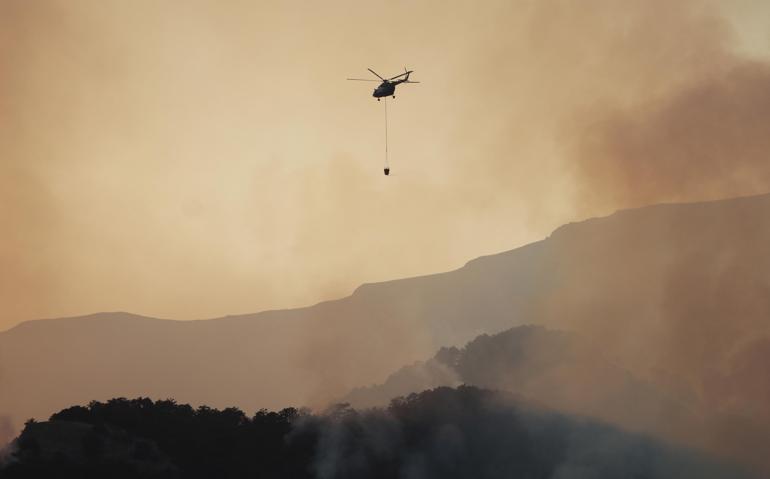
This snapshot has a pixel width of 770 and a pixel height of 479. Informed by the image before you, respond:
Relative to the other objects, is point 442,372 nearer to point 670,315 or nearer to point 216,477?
point 670,315

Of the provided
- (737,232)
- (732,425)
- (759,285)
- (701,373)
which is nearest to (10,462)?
(732,425)

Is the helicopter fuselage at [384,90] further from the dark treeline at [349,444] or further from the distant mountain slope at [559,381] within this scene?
the distant mountain slope at [559,381]

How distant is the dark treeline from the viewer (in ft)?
269

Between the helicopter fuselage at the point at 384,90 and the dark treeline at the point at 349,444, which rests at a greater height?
the helicopter fuselage at the point at 384,90

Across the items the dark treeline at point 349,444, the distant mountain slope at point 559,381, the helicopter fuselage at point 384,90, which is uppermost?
the helicopter fuselage at point 384,90

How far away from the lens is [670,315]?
16088 cm

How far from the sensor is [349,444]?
4065 inches

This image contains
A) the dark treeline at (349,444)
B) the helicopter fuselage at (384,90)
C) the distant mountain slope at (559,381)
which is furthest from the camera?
the distant mountain slope at (559,381)

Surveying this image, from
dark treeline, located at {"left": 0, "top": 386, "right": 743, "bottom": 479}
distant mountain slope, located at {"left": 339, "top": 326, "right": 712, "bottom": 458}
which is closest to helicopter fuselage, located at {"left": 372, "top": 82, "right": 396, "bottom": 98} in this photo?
dark treeline, located at {"left": 0, "top": 386, "right": 743, "bottom": 479}

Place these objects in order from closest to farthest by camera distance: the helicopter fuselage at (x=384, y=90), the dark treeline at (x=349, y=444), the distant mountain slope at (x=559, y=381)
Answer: the dark treeline at (x=349, y=444) → the helicopter fuselage at (x=384, y=90) → the distant mountain slope at (x=559, y=381)

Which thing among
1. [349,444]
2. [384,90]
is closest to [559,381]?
[349,444]

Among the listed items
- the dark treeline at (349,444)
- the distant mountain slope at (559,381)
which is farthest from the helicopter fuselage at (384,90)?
the distant mountain slope at (559,381)

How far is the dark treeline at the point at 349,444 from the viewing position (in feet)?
269

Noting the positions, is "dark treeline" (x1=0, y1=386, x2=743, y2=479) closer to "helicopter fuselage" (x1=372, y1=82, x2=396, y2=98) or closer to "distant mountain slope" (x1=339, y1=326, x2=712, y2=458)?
"distant mountain slope" (x1=339, y1=326, x2=712, y2=458)
